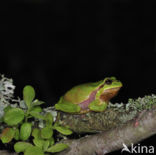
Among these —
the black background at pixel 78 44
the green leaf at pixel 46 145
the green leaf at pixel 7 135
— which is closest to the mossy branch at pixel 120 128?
the green leaf at pixel 46 145

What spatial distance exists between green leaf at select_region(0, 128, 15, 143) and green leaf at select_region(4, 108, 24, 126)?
0.20 feet

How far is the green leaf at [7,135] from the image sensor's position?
3.78 feet

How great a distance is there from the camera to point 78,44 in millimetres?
3893

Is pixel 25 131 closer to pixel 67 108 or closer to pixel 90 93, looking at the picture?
pixel 67 108

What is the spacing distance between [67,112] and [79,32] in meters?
2.72

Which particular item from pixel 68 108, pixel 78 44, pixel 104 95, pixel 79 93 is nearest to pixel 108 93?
pixel 104 95

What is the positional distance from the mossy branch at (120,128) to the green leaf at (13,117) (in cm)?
22

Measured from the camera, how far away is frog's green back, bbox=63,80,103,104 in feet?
4.90

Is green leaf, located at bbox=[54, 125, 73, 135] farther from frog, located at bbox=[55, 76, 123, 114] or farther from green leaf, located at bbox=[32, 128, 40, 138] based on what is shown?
frog, located at bbox=[55, 76, 123, 114]

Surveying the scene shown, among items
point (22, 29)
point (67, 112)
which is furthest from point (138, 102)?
point (22, 29)

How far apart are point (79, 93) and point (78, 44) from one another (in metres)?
2.45

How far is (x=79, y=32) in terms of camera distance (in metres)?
3.97

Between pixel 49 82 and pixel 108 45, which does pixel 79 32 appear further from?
pixel 49 82

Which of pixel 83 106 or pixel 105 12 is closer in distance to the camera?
pixel 83 106
